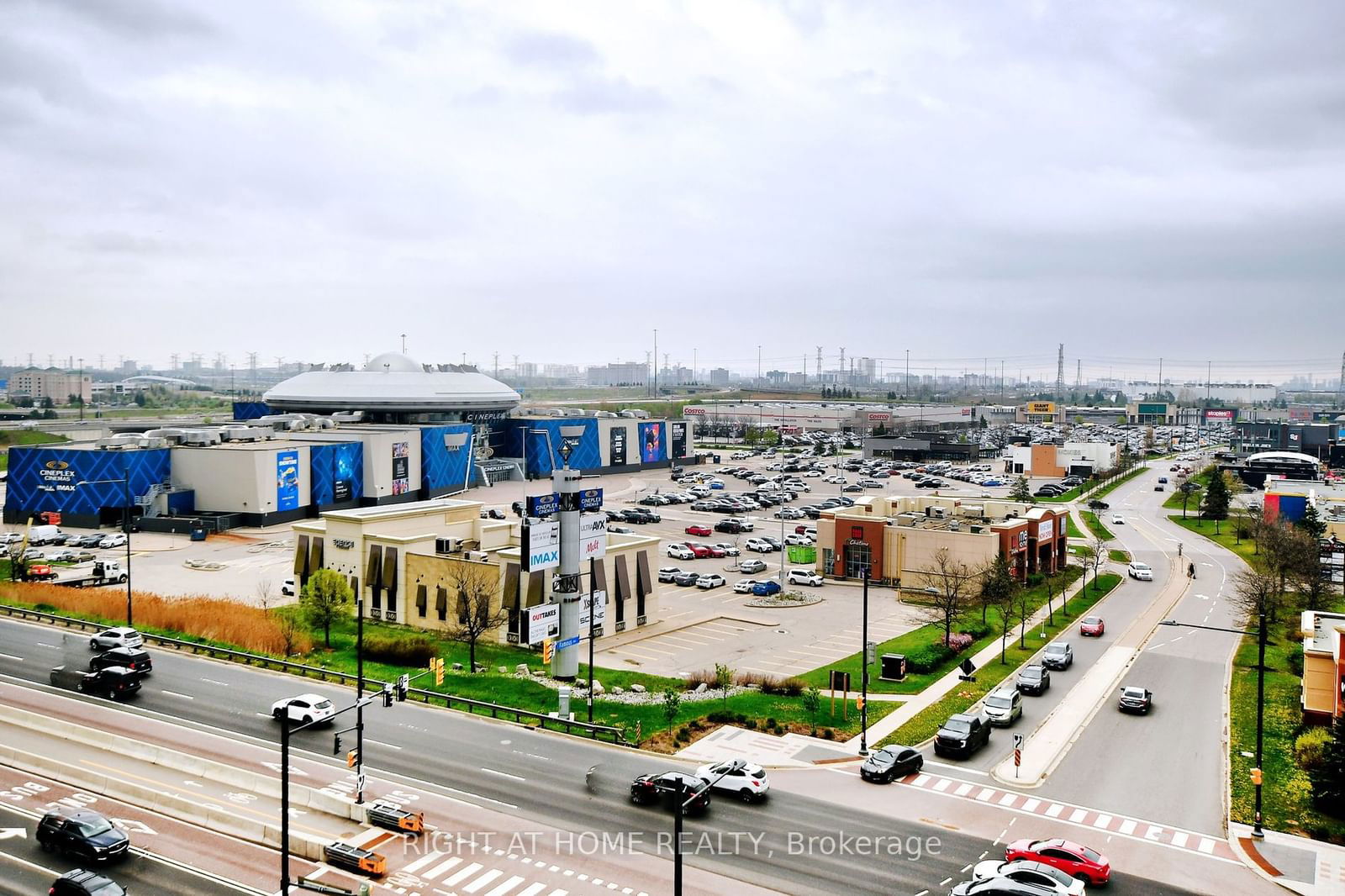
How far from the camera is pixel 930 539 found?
6312 centimetres

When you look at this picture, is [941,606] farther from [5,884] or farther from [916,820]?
[5,884]

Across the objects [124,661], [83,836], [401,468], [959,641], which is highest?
[401,468]

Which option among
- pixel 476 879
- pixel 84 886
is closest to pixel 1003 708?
pixel 476 879

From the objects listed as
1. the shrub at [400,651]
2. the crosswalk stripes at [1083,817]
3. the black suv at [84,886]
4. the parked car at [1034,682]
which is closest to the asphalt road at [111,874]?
the black suv at [84,886]

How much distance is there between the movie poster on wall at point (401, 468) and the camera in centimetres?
10019

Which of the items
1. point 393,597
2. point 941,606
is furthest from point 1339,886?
point 393,597

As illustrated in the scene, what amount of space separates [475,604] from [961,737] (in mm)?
24792

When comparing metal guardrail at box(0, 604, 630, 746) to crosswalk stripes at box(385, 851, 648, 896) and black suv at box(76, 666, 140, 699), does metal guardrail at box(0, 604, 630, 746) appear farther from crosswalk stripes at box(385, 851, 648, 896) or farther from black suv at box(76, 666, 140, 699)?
crosswalk stripes at box(385, 851, 648, 896)

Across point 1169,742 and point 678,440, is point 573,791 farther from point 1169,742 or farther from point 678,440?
point 678,440

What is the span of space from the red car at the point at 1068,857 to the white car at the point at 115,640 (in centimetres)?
3650

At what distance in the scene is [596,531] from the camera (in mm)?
43750

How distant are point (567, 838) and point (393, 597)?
100.0 ft

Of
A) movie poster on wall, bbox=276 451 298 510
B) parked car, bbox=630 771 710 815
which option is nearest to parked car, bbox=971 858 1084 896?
parked car, bbox=630 771 710 815

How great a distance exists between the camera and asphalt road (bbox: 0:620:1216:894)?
23906mm
